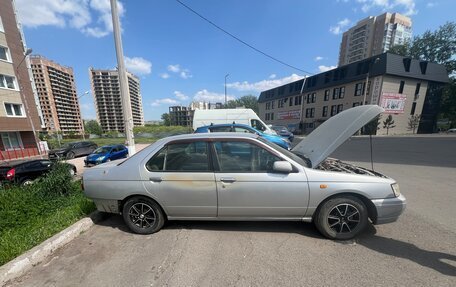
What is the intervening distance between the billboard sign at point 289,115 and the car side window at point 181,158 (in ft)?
132

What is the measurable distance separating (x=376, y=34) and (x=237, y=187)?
92.4m

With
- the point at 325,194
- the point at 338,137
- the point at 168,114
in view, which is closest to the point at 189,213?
the point at 325,194

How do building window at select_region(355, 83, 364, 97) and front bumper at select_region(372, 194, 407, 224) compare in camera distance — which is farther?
building window at select_region(355, 83, 364, 97)

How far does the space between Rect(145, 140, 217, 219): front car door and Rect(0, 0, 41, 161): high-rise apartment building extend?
23.1m

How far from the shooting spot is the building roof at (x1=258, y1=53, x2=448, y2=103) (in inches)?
1036

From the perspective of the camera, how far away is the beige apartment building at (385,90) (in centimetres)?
2686

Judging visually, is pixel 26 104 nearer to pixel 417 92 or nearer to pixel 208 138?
pixel 208 138

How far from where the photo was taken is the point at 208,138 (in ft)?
9.75

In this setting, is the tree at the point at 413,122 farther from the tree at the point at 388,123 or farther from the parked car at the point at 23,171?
the parked car at the point at 23,171

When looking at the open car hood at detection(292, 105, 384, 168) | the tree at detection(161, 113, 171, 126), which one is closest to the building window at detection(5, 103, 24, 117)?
the open car hood at detection(292, 105, 384, 168)

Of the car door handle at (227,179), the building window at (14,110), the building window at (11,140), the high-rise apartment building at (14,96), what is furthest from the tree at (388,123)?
the building window at (11,140)

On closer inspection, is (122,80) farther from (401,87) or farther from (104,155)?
(401,87)

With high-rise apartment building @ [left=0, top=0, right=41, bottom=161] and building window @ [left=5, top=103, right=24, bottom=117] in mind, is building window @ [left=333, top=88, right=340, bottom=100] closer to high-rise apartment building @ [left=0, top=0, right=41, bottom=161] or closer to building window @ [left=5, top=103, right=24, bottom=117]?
high-rise apartment building @ [left=0, top=0, right=41, bottom=161]

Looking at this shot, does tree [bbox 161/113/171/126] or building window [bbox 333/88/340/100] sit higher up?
building window [bbox 333/88/340/100]
